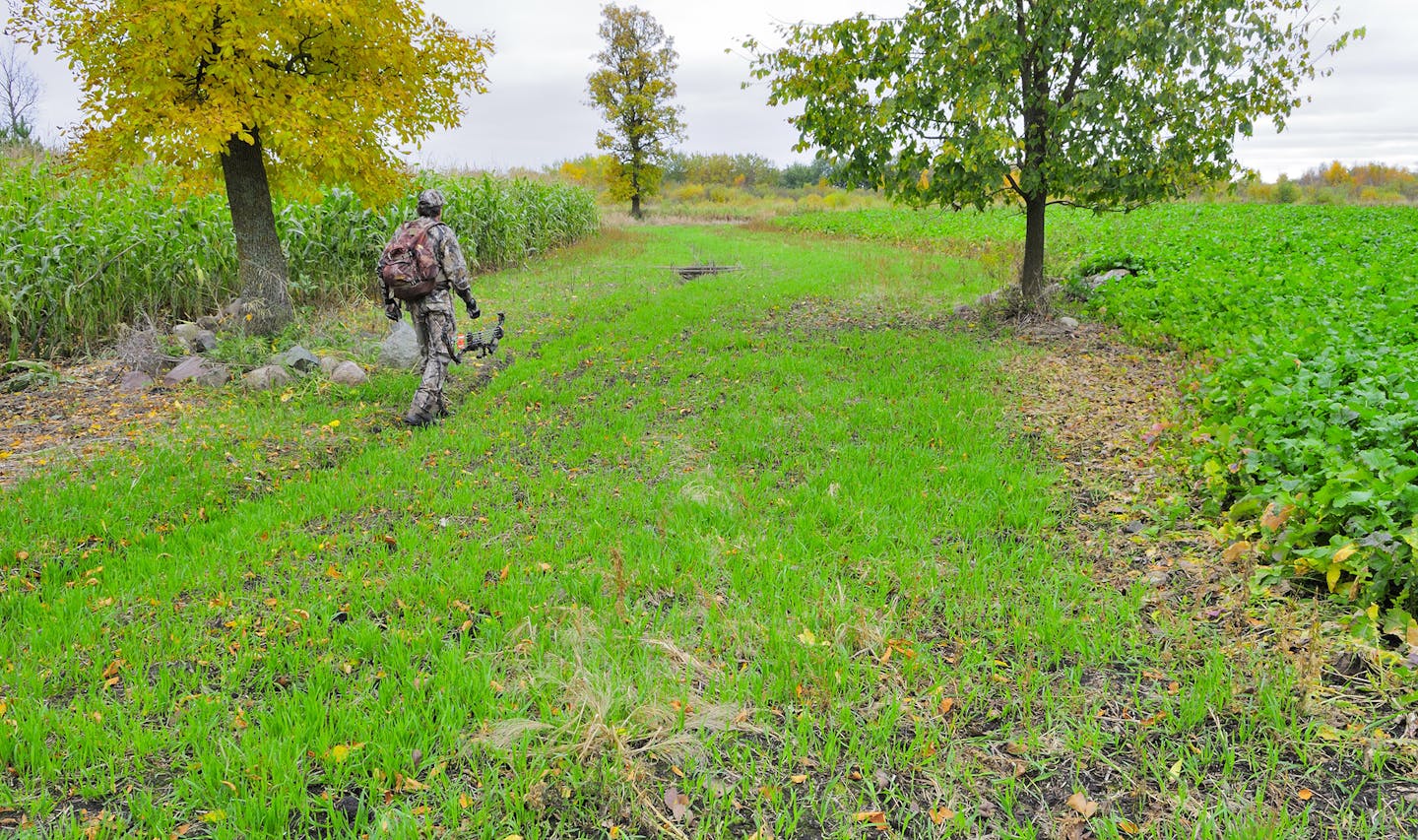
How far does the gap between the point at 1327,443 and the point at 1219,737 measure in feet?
7.84

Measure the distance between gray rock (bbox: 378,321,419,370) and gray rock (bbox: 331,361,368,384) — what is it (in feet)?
1.55

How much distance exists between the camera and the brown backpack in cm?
704

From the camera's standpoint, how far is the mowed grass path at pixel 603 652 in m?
2.66

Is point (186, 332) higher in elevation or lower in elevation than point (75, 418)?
higher

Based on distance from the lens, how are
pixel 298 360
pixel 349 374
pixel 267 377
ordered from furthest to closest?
pixel 298 360, pixel 349 374, pixel 267 377

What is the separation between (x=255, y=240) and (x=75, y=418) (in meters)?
3.24

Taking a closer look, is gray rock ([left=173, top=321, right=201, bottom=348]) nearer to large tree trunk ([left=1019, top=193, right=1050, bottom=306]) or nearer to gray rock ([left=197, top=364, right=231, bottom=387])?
gray rock ([left=197, top=364, right=231, bottom=387])

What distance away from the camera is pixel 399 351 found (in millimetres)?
8734

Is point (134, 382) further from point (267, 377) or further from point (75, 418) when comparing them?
point (267, 377)

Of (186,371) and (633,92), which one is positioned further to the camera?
(633,92)

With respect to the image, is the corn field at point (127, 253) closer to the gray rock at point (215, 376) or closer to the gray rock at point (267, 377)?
the gray rock at point (215, 376)

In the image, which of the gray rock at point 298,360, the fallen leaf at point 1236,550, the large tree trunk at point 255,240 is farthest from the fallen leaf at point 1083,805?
the large tree trunk at point 255,240

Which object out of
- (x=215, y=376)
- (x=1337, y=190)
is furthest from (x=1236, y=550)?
(x=1337, y=190)

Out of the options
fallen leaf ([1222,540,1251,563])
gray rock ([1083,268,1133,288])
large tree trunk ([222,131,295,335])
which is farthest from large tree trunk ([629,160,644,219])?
fallen leaf ([1222,540,1251,563])
